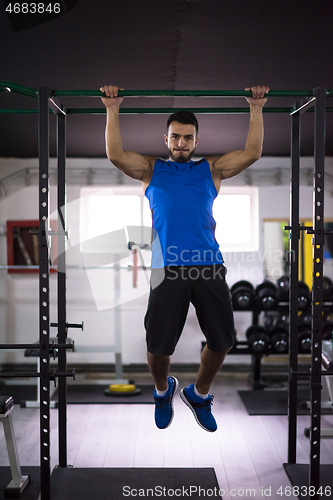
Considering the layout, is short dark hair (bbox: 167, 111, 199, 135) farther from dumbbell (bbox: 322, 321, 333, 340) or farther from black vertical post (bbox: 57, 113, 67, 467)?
dumbbell (bbox: 322, 321, 333, 340)

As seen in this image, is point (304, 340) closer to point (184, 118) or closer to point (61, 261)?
point (61, 261)

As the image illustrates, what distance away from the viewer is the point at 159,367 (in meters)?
2.39

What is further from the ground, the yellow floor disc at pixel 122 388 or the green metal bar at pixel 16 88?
the green metal bar at pixel 16 88

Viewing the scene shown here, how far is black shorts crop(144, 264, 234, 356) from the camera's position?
231 centimetres

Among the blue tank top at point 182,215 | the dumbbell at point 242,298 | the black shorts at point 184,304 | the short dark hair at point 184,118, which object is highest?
the short dark hair at point 184,118

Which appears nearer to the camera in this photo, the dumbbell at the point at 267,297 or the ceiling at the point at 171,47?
the ceiling at the point at 171,47

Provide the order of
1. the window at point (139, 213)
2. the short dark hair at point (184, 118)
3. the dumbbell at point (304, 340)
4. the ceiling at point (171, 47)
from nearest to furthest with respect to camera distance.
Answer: the ceiling at point (171, 47) < the short dark hair at point (184, 118) < the dumbbell at point (304, 340) < the window at point (139, 213)

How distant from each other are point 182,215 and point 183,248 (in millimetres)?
181

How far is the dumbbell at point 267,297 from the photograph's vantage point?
4.71m

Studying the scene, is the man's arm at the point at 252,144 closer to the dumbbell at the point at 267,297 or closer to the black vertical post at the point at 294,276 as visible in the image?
the black vertical post at the point at 294,276

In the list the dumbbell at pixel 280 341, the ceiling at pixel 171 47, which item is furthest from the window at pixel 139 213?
the ceiling at pixel 171 47

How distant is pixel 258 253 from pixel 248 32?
3.39 metres

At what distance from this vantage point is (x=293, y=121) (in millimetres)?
2865

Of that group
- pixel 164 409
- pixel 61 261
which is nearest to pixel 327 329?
pixel 164 409
